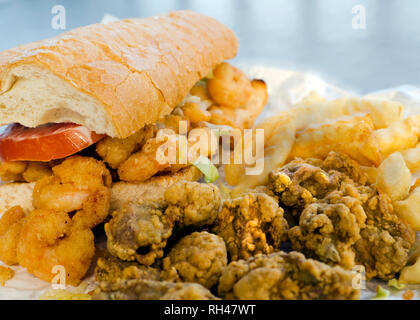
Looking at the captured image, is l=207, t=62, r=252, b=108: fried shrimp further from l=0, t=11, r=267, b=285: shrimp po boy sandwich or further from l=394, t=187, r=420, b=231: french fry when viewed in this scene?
l=394, t=187, r=420, b=231: french fry

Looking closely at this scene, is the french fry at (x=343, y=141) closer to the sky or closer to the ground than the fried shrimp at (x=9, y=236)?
closer to the sky

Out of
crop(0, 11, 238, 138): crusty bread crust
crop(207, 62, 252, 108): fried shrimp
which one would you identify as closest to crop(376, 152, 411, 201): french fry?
crop(0, 11, 238, 138): crusty bread crust

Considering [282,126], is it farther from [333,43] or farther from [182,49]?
[333,43]

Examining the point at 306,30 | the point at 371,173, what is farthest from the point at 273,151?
the point at 306,30

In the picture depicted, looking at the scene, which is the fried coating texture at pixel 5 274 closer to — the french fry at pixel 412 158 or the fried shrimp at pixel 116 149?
the fried shrimp at pixel 116 149

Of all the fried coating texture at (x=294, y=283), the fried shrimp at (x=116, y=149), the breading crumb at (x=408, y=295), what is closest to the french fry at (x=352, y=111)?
the fried shrimp at (x=116, y=149)

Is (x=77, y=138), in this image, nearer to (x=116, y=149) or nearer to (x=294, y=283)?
(x=116, y=149)

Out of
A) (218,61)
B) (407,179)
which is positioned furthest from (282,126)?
(218,61)
